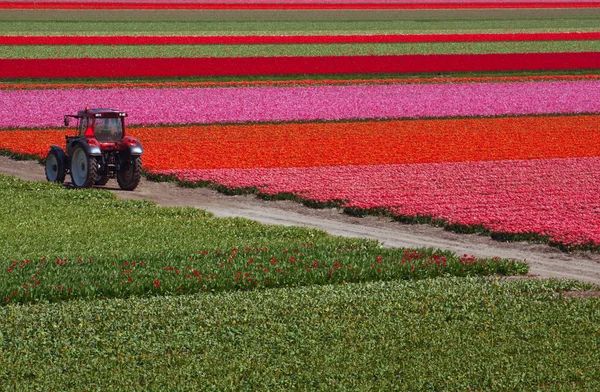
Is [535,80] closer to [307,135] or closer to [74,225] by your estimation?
[307,135]

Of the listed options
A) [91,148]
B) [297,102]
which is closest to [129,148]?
[91,148]

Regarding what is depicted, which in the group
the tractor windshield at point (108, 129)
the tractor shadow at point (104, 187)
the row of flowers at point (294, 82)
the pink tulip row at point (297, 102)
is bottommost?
the row of flowers at point (294, 82)

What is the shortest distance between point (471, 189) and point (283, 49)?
147 feet

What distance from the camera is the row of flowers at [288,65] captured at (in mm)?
58344

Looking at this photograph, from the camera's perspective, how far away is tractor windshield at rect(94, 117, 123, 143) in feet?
94.5

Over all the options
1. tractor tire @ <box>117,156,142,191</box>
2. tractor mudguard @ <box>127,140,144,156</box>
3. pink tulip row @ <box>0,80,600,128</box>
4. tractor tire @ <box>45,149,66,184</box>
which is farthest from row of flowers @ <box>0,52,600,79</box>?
tractor mudguard @ <box>127,140,144,156</box>

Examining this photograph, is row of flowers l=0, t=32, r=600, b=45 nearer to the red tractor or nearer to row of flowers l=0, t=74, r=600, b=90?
row of flowers l=0, t=74, r=600, b=90

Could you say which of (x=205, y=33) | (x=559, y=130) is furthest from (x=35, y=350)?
(x=205, y=33)

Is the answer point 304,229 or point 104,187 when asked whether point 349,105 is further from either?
point 304,229

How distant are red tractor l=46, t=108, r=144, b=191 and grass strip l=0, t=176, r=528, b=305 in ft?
11.8

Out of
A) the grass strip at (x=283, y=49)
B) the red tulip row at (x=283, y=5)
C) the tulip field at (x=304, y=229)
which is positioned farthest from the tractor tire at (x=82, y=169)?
the red tulip row at (x=283, y=5)

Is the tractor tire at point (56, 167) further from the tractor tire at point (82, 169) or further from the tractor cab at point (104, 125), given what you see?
the tractor cab at point (104, 125)

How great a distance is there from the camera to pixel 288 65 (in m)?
61.9

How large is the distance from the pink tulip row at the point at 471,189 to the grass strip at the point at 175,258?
11.7 ft
